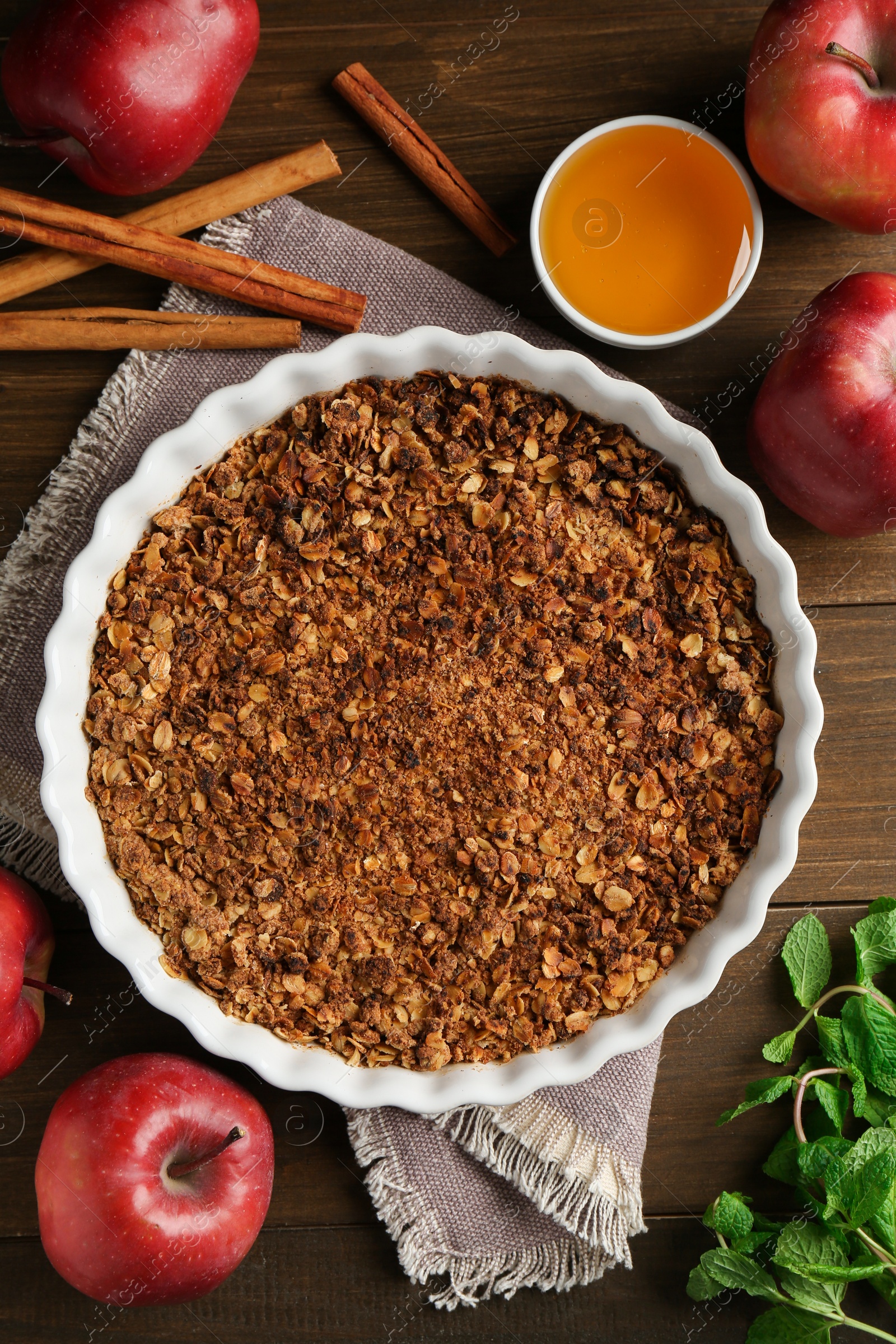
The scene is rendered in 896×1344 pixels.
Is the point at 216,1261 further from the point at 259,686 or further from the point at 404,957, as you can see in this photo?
the point at 259,686

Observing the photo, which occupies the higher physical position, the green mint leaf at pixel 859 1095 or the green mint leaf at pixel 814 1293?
the green mint leaf at pixel 859 1095

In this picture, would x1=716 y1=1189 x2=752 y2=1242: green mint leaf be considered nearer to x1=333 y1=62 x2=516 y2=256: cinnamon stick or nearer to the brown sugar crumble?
the brown sugar crumble

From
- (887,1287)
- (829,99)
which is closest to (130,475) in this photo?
(829,99)

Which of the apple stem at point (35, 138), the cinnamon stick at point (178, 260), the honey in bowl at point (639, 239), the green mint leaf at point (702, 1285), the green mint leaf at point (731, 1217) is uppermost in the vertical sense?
the honey in bowl at point (639, 239)

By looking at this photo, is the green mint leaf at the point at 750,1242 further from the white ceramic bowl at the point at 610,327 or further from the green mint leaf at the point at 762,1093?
the white ceramic bowl at the point at 610,327

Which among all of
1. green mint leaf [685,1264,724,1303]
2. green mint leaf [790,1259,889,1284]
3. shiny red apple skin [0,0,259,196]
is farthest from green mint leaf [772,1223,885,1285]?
shiny red apple skin [0,0,259,196]

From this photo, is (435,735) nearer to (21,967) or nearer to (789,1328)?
(21,967)

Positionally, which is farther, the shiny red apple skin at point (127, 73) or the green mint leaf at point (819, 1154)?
the green mint leaf at point (819, 1154)

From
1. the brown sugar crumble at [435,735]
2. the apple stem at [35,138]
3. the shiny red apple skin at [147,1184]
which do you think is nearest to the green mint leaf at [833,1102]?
the brown sugar crumble at [435,735]
